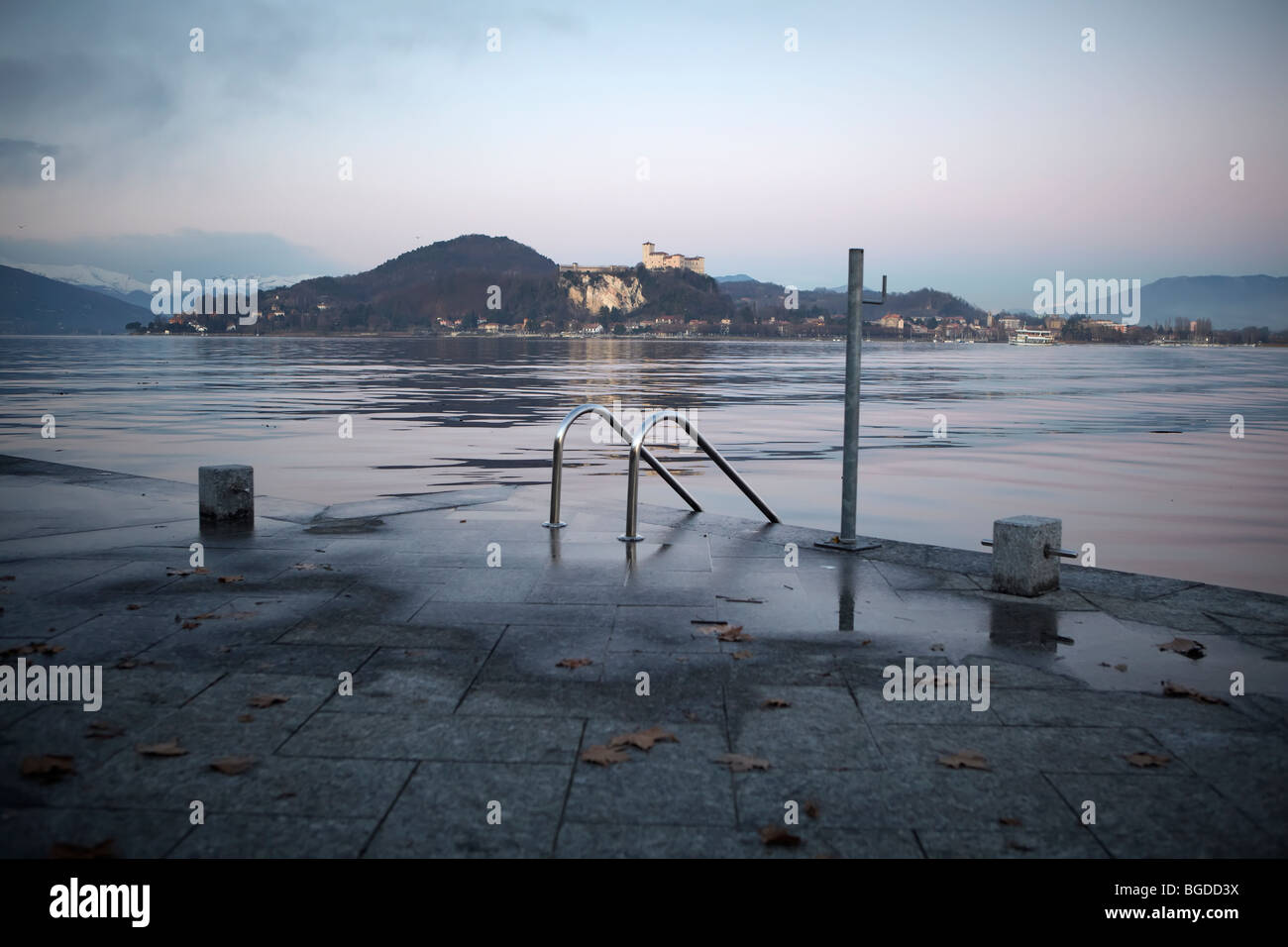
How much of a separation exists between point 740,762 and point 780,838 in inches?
27.9

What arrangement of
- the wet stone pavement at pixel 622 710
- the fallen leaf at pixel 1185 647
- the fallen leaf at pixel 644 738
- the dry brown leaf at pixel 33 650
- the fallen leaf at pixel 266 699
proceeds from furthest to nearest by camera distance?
the fallen leaf at pixel 1185 647 → the dry brown leaf at pixel 33 650 → the fallen leaf at pixel 266 699 → the fallen leaf at pixel 644 738 → the wet stone pavement at pixel 622 710

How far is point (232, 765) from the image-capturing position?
174 inches

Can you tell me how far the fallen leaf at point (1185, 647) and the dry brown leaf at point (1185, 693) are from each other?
75cm

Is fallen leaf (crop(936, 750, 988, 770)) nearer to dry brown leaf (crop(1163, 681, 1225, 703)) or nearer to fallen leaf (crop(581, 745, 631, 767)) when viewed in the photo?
fallen leaf (crop(581, 745, 631, 767))

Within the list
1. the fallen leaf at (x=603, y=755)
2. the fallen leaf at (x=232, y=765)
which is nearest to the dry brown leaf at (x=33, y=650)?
the fallen leaf at (x=232, y=765)

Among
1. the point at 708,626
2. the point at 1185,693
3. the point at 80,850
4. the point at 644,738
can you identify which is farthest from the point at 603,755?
the point at 1185,693

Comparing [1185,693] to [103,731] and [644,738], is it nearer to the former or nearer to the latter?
[644,738]

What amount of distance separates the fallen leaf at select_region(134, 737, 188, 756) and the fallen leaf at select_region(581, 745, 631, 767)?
178 cm

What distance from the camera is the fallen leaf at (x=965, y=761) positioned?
4.50 m

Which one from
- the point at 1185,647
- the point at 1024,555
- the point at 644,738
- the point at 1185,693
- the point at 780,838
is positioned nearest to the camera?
the point at 780,838

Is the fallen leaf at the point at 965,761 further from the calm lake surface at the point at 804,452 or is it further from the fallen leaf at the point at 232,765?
the calm lake surface at the point at 804,452
